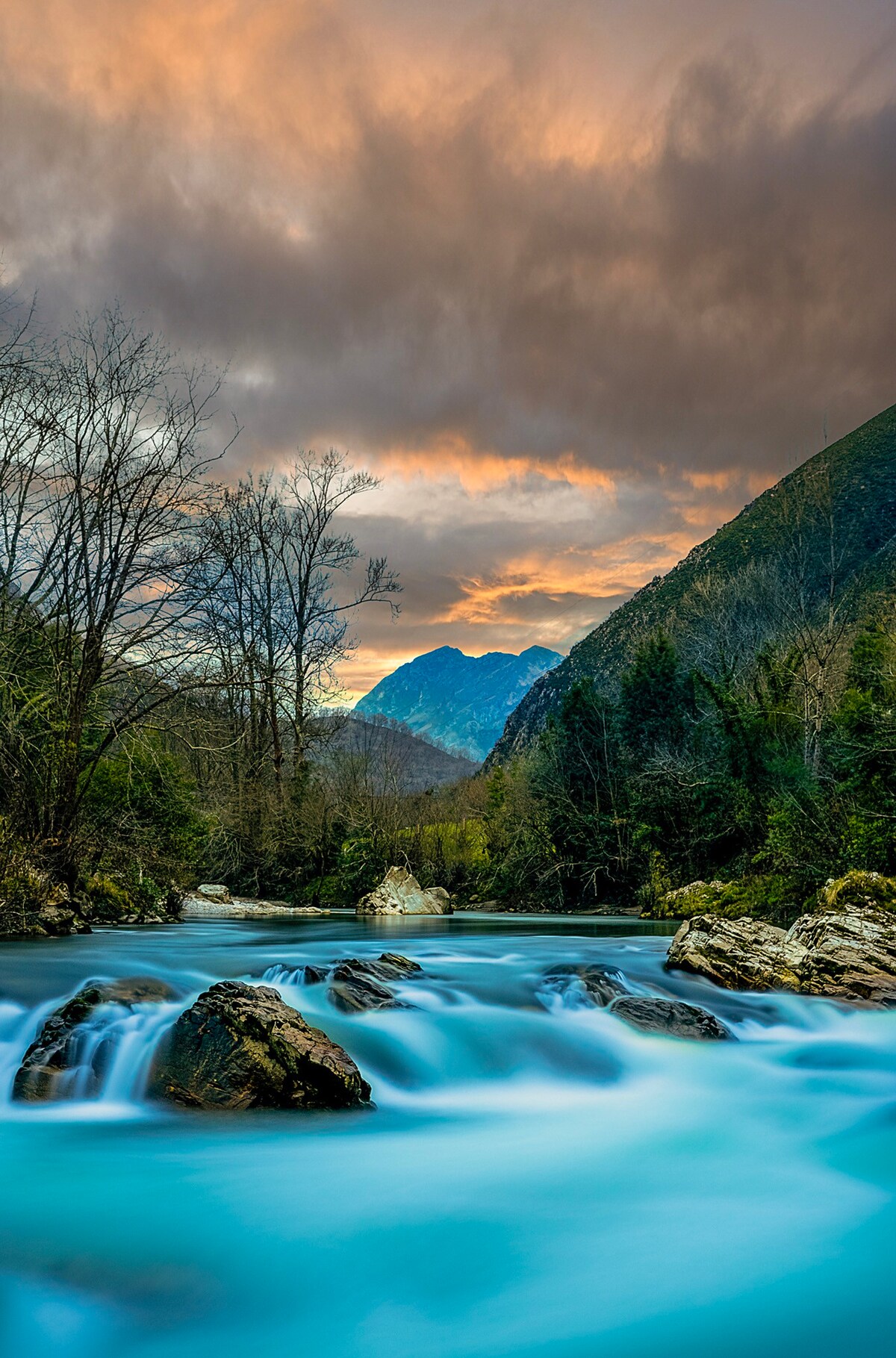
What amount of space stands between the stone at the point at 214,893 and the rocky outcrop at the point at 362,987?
12726 millimetres

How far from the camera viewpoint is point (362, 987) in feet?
26.3

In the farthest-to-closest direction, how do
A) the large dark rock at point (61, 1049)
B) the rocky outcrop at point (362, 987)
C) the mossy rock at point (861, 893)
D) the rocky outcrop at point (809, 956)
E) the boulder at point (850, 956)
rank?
the mossy rock at point (861, 893) < the rocky outcrop at point (809, 956) < the boulder at point (850, 956) < the rocky outcrop at point (362, 987) < the large dark rock at point (61, 1049)

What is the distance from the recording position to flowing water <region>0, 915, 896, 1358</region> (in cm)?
304

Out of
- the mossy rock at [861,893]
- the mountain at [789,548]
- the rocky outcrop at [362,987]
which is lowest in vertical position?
the rocky outcrop at [362,987]

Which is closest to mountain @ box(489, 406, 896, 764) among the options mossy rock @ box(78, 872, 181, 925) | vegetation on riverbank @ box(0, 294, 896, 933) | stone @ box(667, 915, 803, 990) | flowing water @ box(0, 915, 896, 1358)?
vegetation on riverbank @ box(0, 294, 896, 933)

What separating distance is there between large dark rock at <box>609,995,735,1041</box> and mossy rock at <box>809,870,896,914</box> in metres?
4.02

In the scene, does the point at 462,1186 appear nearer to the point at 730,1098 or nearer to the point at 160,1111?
the point at 160,1111

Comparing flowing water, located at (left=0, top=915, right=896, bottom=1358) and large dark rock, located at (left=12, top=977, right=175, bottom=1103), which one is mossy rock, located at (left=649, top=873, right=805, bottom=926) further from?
large dark rock, located at (left=12, top=977, right=175, bottom=1103)

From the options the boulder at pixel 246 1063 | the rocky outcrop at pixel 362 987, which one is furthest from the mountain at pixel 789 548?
the boulder at pixel 246 1063

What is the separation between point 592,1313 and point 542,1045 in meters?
4.40

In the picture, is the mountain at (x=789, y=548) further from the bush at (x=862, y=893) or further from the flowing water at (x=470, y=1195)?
the flowing water at (x=470, y=1195)

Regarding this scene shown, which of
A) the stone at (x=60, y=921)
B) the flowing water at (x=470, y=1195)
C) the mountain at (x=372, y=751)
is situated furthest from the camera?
the mountain at (x=372, y=751)

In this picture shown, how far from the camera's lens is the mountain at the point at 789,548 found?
43625mm

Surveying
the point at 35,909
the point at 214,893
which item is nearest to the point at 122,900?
the point at 35,909
